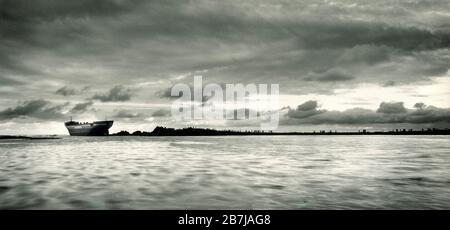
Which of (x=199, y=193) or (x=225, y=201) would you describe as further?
(x=199, y=193)

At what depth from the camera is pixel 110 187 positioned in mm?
16422

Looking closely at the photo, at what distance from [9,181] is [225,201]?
1254 cm

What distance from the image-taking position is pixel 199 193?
1503cm
